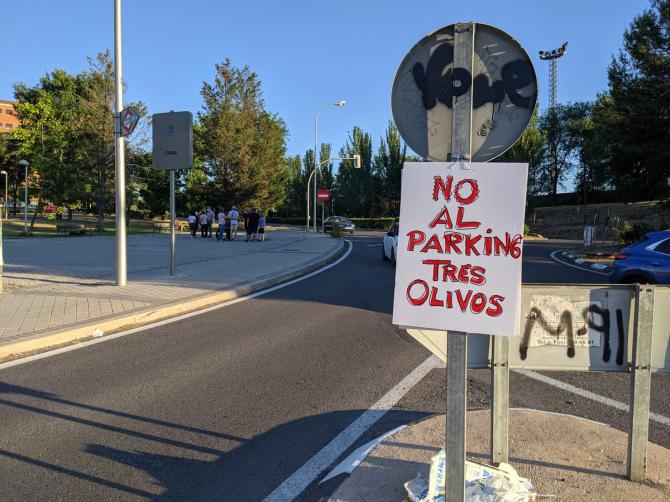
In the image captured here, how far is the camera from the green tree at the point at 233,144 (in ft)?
148

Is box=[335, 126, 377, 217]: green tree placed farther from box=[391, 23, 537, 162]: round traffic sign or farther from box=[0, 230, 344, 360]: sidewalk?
box=[391, 23, 537, 162]: round traffic sign

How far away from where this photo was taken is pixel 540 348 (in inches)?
120

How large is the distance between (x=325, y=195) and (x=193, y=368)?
120 ft

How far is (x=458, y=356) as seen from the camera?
7.52 feet

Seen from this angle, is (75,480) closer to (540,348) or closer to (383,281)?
(540,348)

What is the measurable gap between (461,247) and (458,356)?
48 cm

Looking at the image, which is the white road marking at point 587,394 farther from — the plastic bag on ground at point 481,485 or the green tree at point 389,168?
the green tree at point 389,168

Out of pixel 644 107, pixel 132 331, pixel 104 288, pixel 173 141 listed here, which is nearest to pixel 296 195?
pixel 644 107

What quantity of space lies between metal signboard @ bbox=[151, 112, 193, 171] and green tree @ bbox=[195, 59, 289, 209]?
33.9 m

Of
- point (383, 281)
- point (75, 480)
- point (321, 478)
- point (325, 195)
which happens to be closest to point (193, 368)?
point (75, 480)

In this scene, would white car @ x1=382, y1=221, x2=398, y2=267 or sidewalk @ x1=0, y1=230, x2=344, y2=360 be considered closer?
sidewalk @ x1=0, y1=230, x2=344, y2=360

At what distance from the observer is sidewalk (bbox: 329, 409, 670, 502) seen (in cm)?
284

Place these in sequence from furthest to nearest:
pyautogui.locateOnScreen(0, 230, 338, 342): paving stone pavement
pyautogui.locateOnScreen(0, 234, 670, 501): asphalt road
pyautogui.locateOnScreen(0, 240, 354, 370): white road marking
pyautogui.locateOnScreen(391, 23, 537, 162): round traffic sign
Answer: pyautogui.locateOnScreen(0, 230, 338, 342): paving stone pavement < pyautogui.locateOnScreen(0, 240, 354, 370): white road marking < pyautogui.locateOnScreen(0, 234, 670, 501): asphalt road < pyautogui.locateOnScreen(391, 23, 537, 162): round traffic sign

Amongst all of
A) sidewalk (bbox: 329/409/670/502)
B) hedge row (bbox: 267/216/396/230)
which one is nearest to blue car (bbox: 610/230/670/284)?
sidewalk (bbox: 329/409/670/502)
